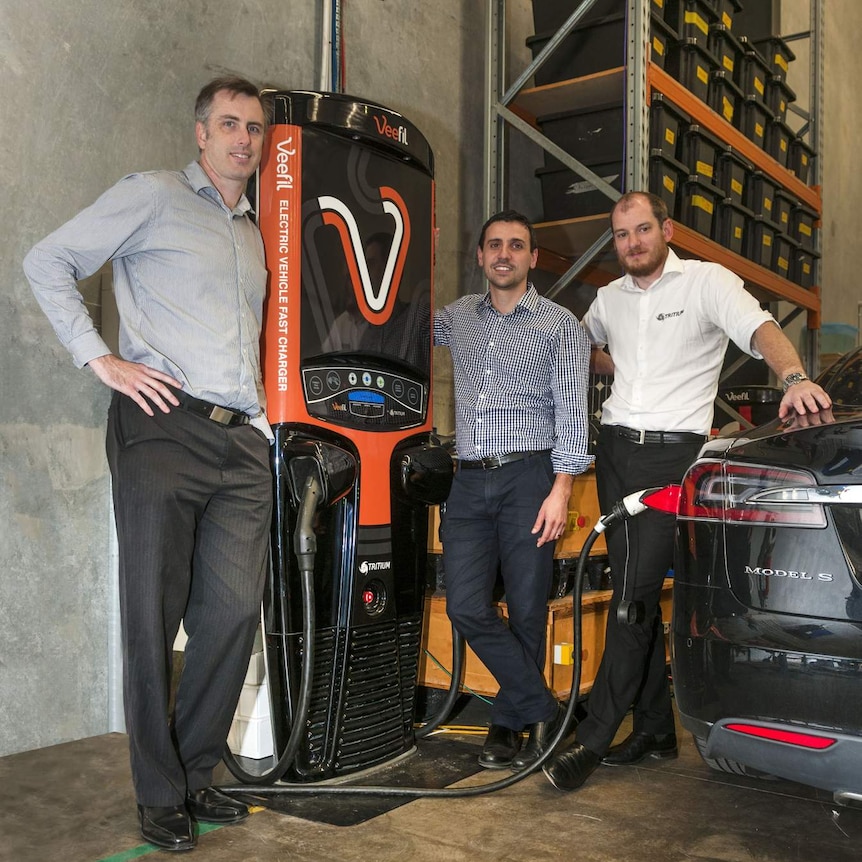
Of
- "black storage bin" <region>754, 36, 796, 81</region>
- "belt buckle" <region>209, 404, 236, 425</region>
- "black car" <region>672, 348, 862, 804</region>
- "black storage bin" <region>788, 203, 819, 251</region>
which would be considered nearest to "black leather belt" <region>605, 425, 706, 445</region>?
"black car" <region>672, 348, 862, 804</region>

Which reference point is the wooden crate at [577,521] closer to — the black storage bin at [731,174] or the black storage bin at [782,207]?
the black storage bin at [731,174]

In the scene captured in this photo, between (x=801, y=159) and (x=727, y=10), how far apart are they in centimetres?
142

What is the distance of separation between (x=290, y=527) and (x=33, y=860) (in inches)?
37.1

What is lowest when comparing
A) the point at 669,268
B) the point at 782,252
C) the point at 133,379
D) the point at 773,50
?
the point at 133,379

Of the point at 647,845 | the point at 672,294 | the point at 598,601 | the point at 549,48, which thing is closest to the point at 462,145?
the point at 549,48

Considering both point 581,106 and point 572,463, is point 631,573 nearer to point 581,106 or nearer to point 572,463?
point 572,463

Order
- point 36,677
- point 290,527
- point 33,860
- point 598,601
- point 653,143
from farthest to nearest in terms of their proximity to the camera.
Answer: point 653,143
point 598,601
point 36,677
point 290,527
point 33,860

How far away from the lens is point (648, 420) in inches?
106

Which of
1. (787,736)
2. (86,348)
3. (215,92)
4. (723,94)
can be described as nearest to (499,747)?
(787,736)

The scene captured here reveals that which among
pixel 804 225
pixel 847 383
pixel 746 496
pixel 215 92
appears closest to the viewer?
pixel 746 496

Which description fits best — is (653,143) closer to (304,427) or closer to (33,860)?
(304,427)

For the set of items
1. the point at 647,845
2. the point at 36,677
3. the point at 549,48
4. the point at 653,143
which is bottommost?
the point at 647,845

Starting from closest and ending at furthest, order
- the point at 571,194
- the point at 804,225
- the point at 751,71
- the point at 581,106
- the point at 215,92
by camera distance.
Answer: the point at 215,92 → the point at 571,194 → the point at 581,106 → the point at 751,71 → the point at 804,225

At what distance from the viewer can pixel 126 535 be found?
2184 millimetres
